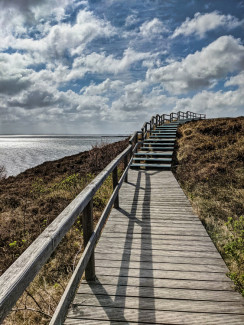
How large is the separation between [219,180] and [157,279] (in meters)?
6.10

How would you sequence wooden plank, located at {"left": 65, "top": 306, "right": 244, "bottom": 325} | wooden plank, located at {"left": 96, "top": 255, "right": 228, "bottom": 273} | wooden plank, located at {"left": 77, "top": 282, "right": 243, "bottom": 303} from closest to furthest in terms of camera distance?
wooden plank, located at {"left": 65, "top": 306, "right": 244, "bottom": 325}, wooden plank, located at {"left": 77, "top": 282, "right": 243, "bottom": 303}, wooden plank, located at {"left": 96, "top": 255, "right": 228, "bottom": 273}

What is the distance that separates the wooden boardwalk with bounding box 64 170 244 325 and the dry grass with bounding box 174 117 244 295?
354 millimetres

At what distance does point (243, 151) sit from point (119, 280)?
30.3ft

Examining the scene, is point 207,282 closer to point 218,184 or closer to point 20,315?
point 20,315

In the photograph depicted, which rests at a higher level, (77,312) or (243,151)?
(243,151)

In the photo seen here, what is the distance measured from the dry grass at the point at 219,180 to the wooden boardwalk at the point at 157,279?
13.9 inches

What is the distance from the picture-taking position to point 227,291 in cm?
252

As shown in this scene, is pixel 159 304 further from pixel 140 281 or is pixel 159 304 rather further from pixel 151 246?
pixel 151 246

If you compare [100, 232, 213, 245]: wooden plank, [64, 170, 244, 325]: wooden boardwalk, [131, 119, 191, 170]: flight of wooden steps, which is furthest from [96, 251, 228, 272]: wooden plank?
[131, 119, 191, 170]: flight of wooden steps

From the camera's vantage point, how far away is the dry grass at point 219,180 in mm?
3762

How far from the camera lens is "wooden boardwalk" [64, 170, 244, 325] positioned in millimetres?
2197

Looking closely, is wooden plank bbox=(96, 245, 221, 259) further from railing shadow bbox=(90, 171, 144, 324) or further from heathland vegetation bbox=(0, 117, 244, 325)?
heathland vegetation bbox=(0, 117, 244, 325)

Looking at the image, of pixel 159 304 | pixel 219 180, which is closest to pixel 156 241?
pixel 159 304

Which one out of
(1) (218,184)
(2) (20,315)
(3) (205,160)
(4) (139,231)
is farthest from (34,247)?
(3) (205,160)
